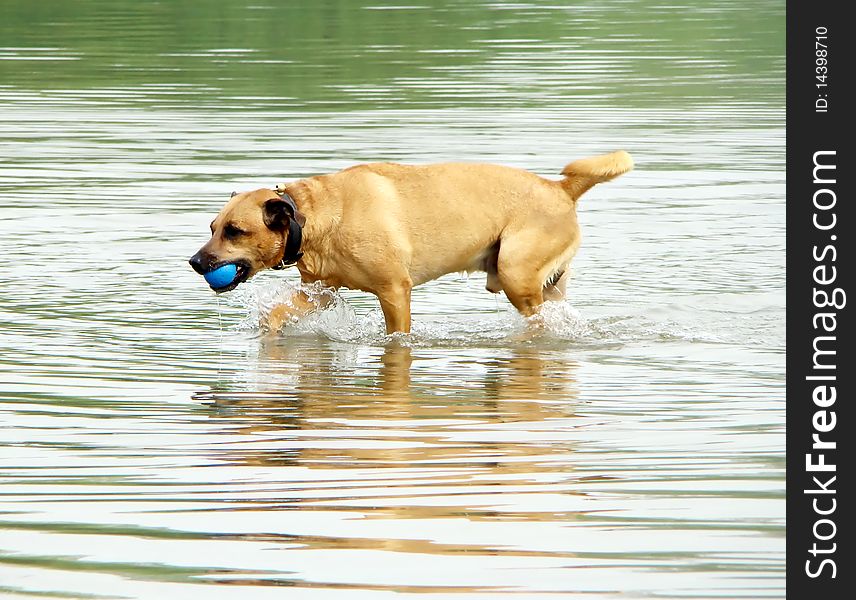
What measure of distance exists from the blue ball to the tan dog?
3 cm

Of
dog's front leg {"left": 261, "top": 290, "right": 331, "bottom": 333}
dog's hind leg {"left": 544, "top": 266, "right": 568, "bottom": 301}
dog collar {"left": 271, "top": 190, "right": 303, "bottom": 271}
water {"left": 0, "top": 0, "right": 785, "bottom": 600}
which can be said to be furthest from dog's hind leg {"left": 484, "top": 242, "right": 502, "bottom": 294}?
dog collar {"left": 271, "top": 190, "right": 303, "bottom": 271}

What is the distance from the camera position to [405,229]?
10.3 metres

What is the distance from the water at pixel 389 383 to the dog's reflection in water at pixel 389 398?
29 millimetres

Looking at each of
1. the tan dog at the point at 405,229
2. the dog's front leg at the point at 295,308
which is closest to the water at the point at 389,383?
the dog's front leg at the point at 295,308

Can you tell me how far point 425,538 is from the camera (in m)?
6.01

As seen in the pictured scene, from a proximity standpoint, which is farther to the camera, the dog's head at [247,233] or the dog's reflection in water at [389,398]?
the dog's head at [247,233]

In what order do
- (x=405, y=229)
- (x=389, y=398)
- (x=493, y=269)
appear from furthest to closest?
(x=493, y=269) → (x=405, y=229) → (x=389, y=398)

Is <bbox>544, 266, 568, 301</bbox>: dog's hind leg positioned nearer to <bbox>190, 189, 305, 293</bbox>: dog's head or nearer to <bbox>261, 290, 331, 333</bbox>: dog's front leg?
<bbox>261, 290, 331, 333</bbox>: dog's front leg

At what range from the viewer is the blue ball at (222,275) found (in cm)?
986

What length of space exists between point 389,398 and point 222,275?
1623mm
